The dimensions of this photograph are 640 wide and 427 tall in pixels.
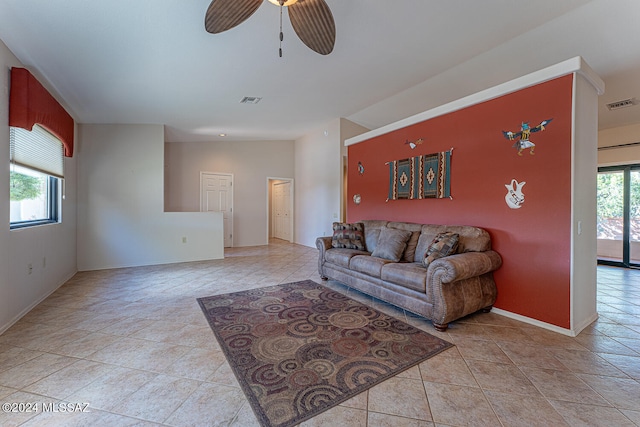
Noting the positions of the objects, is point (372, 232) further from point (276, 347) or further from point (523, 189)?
point (276, 347)

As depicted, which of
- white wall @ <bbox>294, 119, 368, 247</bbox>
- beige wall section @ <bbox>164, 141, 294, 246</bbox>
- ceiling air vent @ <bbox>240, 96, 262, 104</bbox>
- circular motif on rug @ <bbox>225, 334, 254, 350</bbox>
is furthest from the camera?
beige wall section @ <bbox>164, 141, 294, 246</bbox>

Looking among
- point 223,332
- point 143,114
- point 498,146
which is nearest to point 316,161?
point 143,114

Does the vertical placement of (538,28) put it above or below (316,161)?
above

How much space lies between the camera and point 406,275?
2729 mm

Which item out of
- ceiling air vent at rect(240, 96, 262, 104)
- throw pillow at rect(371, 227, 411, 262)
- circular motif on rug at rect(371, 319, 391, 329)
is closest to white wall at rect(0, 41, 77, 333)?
ceiling air vent at rect(240, 96, 262, 104)

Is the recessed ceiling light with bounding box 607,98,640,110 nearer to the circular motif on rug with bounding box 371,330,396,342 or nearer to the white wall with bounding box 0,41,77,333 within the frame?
the circular motif on rug with bounding box 371,330,396,342

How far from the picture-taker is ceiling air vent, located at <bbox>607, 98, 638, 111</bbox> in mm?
3954

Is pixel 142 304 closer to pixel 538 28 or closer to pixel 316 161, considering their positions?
pixel 316 161

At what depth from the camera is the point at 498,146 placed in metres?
2.85

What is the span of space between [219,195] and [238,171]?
32.1 inches

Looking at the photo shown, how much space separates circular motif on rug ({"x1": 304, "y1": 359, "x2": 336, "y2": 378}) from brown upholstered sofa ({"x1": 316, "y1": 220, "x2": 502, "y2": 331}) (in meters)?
1.14

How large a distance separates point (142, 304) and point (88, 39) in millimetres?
2708

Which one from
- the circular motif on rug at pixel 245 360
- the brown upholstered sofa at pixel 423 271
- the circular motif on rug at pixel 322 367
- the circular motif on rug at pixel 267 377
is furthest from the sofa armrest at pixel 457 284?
the circular motif on rug at pixel 245 360

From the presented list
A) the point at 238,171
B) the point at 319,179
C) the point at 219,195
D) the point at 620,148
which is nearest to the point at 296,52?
the point at 319,179
